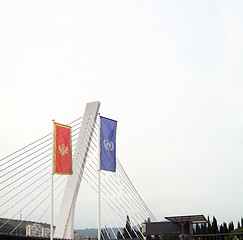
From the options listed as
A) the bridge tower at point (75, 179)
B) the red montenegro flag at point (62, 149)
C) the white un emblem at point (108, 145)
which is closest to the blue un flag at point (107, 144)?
the white un emblem at point (108, 145)

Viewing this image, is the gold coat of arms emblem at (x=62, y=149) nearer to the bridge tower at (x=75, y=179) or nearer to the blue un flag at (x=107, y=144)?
the blue un flag at (x=107, y=144)

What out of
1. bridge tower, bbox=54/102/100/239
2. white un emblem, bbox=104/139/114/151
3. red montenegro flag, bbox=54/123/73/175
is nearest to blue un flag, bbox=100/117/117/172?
white un emblem, bbox=104/139/114/151

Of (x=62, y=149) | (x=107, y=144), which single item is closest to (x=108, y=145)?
(x=107, y=144)

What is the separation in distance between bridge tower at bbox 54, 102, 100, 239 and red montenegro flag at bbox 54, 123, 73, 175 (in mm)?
3201

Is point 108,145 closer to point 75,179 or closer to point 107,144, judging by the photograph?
point 107,144

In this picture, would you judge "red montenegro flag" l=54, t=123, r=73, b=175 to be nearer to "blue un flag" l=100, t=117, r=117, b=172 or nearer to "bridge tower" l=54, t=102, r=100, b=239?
"blue un flag" l=100, t=117, r=117, b=172

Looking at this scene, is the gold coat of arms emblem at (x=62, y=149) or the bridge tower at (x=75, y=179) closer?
the gold coat of arms emblem at (x=62, y=149)

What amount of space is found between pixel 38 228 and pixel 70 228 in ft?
532

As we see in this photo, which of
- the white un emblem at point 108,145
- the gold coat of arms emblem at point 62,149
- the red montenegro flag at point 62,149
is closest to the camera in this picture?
the white un emblem at point 108,145

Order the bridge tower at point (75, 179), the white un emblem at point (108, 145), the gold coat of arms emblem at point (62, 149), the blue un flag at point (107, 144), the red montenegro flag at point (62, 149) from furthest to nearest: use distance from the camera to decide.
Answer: the bridge tower at point (75, 179), the gold coat of arms emblem at point (62, 149), the red montenegro flag at point (62, 149), the white un emblem at point (108, 145), the blue un flag at point (107, 144)

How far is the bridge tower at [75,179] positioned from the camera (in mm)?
23422

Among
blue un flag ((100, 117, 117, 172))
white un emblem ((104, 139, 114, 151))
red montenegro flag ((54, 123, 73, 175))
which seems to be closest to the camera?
blue un flag ((100, 117, 117, 172))

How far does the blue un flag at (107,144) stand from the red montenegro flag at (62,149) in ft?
6.63

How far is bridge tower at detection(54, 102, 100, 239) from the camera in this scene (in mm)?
23422
